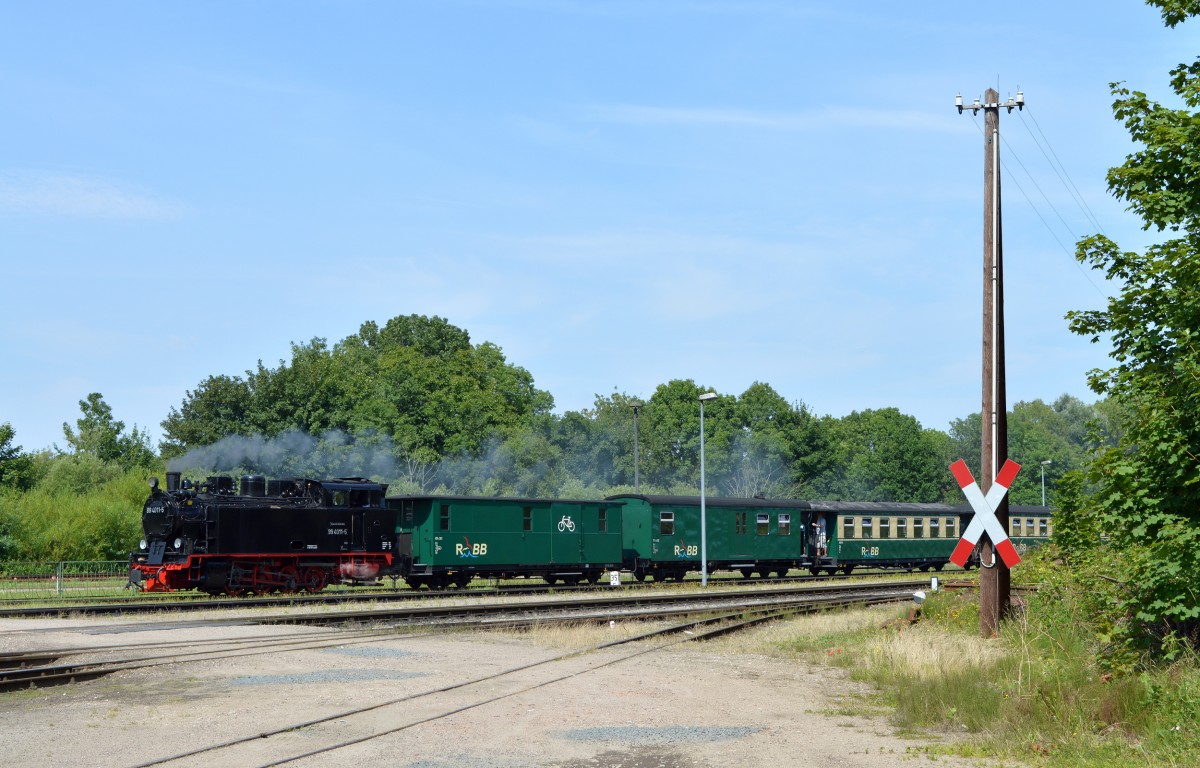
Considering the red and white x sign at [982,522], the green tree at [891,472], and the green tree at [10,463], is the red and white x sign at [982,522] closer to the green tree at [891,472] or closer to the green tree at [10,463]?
the green tree at [10,463]

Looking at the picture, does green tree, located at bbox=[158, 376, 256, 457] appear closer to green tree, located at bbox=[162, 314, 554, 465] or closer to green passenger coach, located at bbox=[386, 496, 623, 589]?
green tree, located at bbox=[162, 314, 554, 465]

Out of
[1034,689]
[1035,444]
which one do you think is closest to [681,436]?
[1035,444]

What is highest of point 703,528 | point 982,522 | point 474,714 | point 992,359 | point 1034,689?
point 992,359

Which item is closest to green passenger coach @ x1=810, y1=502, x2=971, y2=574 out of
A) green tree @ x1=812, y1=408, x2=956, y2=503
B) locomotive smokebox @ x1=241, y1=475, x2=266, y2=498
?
locomotive smokebox @ x1=241, y1=475, x2=266, y2=498

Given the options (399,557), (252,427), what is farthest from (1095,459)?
(252,427)

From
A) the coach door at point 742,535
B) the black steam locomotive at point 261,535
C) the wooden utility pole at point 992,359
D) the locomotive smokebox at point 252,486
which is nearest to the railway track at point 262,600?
the black steam locomotive at point 261,535

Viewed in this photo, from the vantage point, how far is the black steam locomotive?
96.1 feet

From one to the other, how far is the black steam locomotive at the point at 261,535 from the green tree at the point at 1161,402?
846 inches

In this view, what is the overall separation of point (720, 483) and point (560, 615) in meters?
81.2

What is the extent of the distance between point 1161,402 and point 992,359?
6166 mm

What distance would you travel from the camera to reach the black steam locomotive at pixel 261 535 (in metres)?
29.3

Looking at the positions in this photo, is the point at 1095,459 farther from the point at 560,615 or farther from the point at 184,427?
the point at 184,427

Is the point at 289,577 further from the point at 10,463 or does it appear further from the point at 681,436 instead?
the point at 681,436

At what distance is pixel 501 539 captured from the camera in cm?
3575
